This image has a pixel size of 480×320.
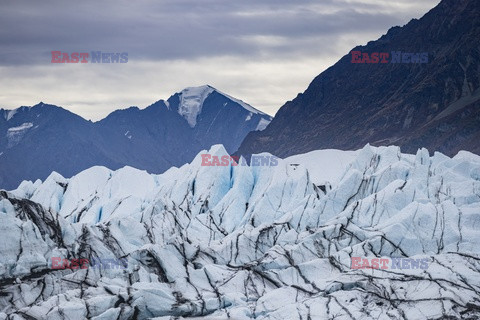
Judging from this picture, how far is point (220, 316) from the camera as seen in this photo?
178 ft

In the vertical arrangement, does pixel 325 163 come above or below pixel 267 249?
above

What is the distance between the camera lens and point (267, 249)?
71312mm

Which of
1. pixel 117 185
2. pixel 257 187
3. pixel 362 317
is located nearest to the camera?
pixel 362 317

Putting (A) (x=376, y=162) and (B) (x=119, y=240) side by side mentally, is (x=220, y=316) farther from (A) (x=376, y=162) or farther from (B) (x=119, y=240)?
(A) (x=376, y=162)

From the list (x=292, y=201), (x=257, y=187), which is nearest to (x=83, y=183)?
(x=257, y=187)

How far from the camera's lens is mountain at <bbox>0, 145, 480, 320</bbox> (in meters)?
54.0

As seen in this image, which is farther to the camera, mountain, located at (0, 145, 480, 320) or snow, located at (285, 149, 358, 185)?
snow, located at (285, 149, 358, 185)

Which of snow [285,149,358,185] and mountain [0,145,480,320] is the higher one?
snow [285,149,358,185]

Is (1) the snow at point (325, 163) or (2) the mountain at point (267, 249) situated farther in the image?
(1) the snow at point (325, 163)

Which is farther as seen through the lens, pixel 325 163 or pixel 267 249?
pixel 325 163

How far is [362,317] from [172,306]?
13969 mm

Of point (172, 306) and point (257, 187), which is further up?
point (257, 187)

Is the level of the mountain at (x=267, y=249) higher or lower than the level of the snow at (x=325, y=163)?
lower

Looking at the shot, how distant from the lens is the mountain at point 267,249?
53969 mm
